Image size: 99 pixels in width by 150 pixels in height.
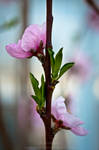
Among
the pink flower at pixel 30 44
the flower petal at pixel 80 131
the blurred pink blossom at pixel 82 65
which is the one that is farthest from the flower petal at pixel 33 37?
the blurred pink blossom at pixel 82 65

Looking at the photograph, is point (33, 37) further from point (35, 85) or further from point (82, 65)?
point (82, 65)

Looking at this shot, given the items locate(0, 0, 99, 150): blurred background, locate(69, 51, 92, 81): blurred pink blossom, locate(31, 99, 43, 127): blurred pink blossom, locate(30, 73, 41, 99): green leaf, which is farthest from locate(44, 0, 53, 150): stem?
locate(69, 51, 92, 81): blurred pink blossom

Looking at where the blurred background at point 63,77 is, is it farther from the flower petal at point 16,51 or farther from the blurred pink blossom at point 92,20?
the flower petal at point 16,51

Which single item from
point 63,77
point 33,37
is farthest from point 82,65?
point 33,37

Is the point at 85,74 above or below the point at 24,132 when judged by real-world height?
above

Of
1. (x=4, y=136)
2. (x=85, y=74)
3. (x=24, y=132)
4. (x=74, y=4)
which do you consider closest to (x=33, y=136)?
(x=24, y=132)

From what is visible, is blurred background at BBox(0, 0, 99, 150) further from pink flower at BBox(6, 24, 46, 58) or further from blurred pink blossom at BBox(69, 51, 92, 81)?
pink flower at BBox(6, 24, 46, 58)

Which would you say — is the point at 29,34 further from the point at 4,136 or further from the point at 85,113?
the point at 85,113
